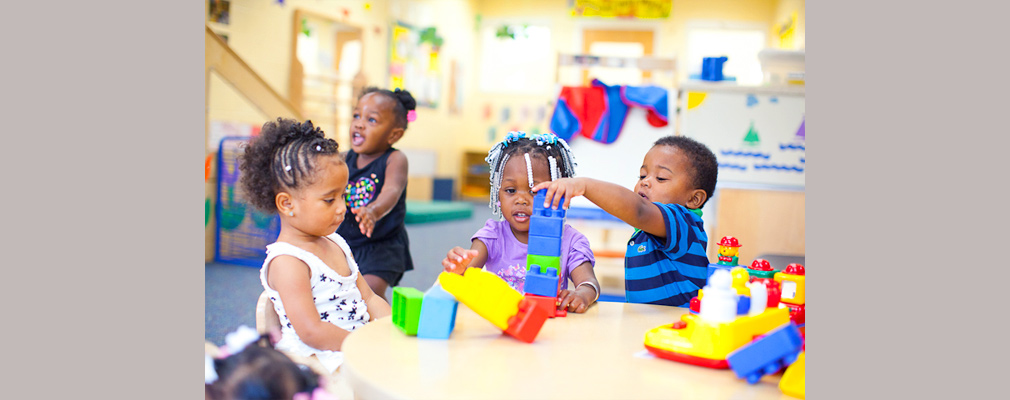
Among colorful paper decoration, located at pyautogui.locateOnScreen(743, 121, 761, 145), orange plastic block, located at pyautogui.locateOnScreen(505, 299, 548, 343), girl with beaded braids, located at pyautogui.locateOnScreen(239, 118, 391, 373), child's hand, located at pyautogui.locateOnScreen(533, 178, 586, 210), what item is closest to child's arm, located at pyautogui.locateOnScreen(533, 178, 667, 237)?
child's hand, located at pyautogui.locateOnScreen(533, 178, 586, 210)

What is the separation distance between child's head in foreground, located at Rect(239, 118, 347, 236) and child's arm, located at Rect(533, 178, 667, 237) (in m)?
0.48

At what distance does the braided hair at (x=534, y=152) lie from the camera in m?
1.77

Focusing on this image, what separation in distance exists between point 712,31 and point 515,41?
2751 mm

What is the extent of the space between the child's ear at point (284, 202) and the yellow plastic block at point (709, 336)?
0.84 metres

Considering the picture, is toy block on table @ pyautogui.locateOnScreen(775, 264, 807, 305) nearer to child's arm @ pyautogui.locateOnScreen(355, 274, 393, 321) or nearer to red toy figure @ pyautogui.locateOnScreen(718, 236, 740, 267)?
red toy figure @ pyautogui.locateOnScreen(718, 236, 740, 267)

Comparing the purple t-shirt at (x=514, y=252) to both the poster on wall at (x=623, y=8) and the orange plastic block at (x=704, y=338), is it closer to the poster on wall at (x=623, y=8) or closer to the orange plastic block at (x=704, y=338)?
the orange plastic block at (x=704, y=338)

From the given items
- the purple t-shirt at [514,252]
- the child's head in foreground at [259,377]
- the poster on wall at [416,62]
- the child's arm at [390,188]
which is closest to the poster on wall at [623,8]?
the poster on wall at [416,62]

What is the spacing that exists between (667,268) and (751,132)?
6.15 ft

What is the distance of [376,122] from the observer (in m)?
2.58

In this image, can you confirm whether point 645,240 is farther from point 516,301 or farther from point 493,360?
point 493,360

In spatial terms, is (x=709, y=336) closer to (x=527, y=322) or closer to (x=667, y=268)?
(x=527, y=322)

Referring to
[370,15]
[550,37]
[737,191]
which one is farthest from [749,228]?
[550,37]

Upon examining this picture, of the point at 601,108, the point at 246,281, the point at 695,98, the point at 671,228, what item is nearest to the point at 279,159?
the point at 671,228

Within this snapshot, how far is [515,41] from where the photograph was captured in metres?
10.1
